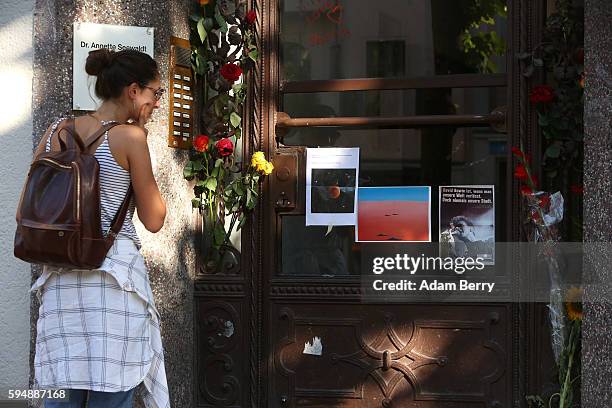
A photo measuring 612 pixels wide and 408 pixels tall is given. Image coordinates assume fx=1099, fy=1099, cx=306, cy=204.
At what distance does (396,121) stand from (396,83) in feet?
0.67

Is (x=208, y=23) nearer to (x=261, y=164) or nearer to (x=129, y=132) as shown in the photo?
(x=261, y=164)

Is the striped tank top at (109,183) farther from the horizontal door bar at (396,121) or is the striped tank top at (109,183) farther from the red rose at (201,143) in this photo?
the horizontal door bar at (396,121)

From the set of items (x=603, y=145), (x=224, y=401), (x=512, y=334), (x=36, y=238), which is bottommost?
(x=224, y=401)

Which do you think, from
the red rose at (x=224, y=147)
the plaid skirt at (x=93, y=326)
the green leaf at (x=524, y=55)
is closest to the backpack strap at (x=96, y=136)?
the plaid skirt at (x=93, y=326)

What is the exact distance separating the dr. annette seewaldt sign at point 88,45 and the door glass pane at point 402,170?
114 centimetres

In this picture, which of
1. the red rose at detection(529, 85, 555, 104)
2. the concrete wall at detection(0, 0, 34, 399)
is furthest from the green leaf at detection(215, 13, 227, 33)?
the red rose at detection(529, 85, 555, 104)

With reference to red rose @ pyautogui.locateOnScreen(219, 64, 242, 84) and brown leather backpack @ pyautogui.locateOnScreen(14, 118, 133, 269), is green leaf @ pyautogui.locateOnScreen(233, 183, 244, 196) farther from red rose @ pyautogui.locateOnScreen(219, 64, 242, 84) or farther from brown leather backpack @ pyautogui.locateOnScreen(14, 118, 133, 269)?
brown leather backpack @ pyautogui.locateOnScreen(14, 118, 133, 269)

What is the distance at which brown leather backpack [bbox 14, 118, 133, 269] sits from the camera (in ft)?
13.1

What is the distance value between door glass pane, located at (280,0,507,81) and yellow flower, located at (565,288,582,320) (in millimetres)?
1196

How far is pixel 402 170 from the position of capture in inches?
226

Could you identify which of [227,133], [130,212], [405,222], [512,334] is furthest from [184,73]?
[512,334]

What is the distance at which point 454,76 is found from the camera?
5.71 m

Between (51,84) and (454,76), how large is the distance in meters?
2.05

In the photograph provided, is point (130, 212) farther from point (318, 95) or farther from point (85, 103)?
point (318, 95)
